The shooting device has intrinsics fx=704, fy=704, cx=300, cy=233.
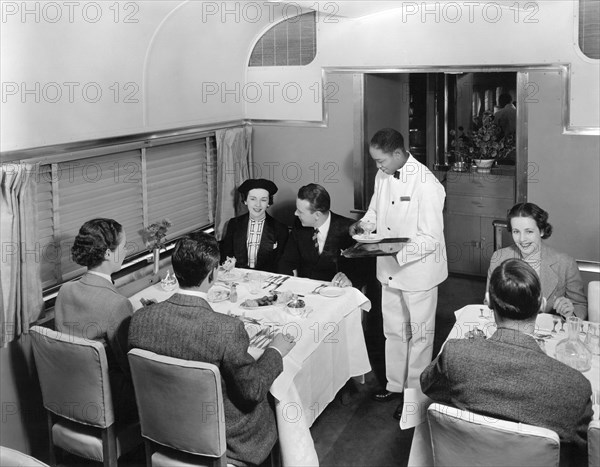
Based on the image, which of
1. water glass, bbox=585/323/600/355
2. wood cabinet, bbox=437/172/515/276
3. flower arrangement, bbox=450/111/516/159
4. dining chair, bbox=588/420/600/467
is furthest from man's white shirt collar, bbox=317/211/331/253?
dining chair, bbox=588/420/600/467

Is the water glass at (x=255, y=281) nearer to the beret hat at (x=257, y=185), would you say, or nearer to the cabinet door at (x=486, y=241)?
the beret hat at (x=257, y=185)

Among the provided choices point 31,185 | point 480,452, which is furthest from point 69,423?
point 480,452

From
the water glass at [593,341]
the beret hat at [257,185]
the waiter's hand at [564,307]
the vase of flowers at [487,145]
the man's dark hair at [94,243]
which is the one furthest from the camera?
the vase of flowers at [487,145]

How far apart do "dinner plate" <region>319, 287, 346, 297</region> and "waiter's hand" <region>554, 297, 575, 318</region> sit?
1.34 metres

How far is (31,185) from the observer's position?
4.23 m

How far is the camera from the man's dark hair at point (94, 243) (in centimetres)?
400

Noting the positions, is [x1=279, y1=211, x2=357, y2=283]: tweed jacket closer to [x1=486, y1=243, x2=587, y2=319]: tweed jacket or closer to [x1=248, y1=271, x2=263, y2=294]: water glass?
[x1=248, y1=271, x2=263, y2=294]: water glass

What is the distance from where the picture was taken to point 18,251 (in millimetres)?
4160

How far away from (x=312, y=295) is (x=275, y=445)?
116 cm

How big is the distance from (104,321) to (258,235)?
7.08ft

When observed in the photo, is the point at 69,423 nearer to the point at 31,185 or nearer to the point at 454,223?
the point at 31,185

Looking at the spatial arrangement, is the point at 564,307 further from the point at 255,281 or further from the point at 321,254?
the point at 255,281

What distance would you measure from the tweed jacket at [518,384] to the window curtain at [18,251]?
264cm

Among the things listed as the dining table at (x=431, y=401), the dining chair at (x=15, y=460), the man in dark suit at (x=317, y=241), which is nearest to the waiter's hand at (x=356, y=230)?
the man in dark suit at (x=317, y=241)
